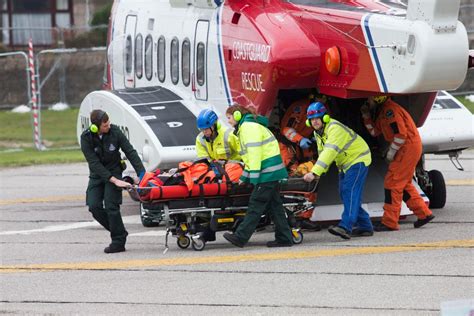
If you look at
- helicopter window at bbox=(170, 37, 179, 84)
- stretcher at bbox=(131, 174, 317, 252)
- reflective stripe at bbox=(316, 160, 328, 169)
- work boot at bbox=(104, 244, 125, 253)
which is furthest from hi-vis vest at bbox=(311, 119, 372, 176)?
helicopter window at bbox=(170, 37, 179, 84)

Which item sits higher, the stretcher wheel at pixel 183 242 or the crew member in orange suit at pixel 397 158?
the crew member in orange suit at pixel 397 158

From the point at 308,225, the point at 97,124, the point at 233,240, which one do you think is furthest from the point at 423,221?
the point at 97,124

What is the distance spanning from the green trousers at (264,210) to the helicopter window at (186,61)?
3623mm

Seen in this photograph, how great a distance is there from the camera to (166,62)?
17.7m

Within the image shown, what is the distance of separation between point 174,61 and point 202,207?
13.4 feet

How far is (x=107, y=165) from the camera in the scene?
45.9 ft

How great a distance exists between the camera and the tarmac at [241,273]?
10.8m

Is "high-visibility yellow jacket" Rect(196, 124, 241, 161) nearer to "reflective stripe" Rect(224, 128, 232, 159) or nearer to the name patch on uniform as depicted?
"reflective stripe" Rect(224, 128, 232, 159)

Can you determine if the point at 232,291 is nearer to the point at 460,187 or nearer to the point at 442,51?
the point at 442,51

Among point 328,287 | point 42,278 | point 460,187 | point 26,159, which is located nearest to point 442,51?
point 328,287

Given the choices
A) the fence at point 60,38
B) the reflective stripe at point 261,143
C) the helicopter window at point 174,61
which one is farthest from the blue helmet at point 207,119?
the fence at point 60,38

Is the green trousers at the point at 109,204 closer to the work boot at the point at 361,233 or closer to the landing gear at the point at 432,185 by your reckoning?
the work boot at the point at 361,233

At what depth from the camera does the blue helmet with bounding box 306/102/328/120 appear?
14.0 metres

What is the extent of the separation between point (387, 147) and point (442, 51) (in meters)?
2.53
